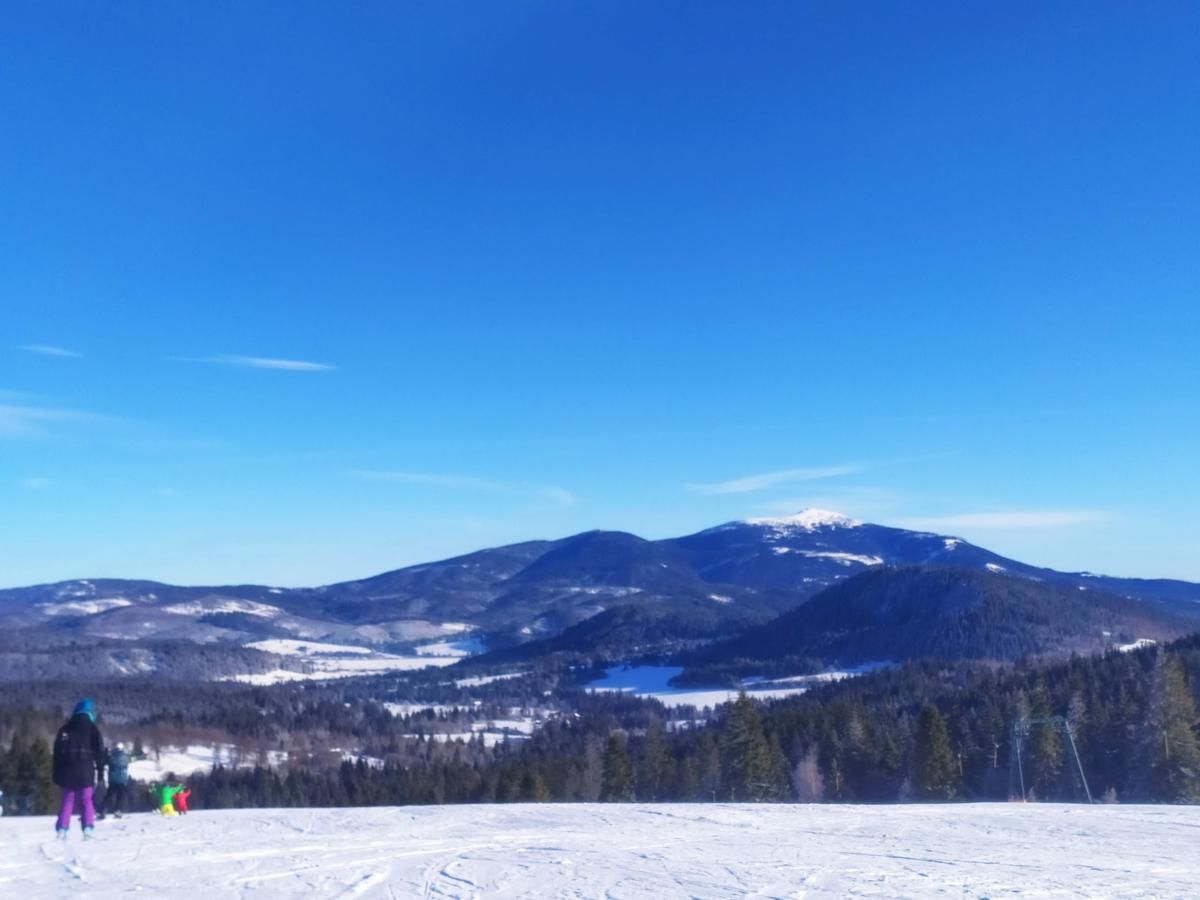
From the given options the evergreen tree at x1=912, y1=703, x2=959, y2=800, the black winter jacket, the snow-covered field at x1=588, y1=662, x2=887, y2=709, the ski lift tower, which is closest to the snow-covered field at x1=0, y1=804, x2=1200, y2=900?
the black winter jacket

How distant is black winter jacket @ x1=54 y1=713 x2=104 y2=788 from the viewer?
52.4ft

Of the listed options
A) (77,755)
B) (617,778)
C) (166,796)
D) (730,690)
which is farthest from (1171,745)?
(730,690)

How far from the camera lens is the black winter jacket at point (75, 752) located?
16.0 metres

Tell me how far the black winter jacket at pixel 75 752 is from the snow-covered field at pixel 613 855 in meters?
1.06

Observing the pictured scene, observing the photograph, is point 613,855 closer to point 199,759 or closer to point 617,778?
point 617,778

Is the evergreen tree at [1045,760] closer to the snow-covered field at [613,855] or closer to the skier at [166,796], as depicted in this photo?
the snow-covered field at [613,855]

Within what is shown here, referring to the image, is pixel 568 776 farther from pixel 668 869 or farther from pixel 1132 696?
pixel 668 869

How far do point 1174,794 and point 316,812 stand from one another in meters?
37.9

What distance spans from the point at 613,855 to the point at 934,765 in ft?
142

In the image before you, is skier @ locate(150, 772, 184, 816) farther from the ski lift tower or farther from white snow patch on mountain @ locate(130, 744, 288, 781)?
white snow patch on mountain @ locate(130, 744, 288, 781)

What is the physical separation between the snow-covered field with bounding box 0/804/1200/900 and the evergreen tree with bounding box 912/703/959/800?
3241cm

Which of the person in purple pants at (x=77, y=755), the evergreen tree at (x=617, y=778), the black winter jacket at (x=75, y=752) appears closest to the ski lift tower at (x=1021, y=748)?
the evergreen tree at (x=617, y=778)

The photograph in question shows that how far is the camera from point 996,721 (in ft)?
190

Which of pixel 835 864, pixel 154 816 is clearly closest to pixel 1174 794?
pixel 835 864
